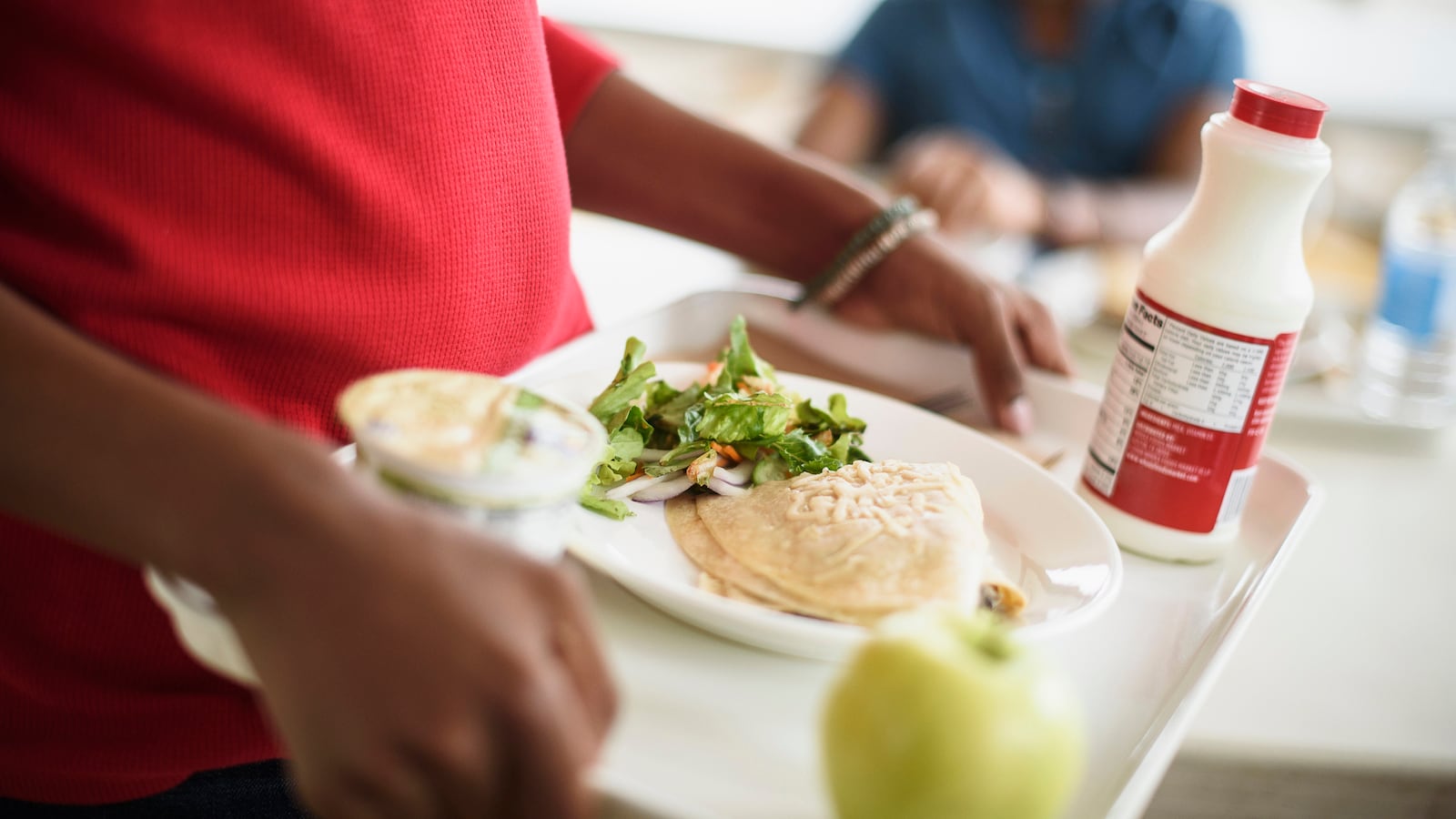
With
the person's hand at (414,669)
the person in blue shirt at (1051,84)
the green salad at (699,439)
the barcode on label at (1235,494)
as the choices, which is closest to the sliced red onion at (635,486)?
the green salad at (699,439)

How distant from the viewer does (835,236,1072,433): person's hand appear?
1070 mm

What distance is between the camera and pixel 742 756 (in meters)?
0.60

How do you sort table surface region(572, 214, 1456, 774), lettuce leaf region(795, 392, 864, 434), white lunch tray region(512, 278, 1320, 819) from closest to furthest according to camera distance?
white lunch tray region(512, 278, 1320, 819) → lettuce leaf region(795, 392, 864, 434) → table surface region(572, 214, 1456, 774)

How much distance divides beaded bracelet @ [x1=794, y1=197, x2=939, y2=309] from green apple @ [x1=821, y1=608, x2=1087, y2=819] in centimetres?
65

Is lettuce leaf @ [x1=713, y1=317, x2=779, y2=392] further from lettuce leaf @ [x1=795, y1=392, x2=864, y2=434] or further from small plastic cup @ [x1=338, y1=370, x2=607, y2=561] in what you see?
small plastic cup @ [x1=338, y1=370, x2=607, y2=561]

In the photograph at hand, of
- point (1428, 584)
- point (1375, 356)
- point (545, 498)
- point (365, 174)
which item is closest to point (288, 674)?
point (545, 498)

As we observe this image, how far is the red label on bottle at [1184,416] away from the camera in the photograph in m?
0.77

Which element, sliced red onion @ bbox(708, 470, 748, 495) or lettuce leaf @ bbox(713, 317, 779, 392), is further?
lettuce leaf @ bbox(713, 317, 779, 392)

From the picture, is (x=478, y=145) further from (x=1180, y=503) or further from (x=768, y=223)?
(x=1180, y=503)

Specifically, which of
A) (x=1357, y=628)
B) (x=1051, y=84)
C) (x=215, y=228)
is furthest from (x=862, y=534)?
(x=1051, y=84)

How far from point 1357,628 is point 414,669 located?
42.2 inches

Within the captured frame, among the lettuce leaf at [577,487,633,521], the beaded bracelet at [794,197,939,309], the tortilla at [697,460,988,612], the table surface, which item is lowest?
the table surface

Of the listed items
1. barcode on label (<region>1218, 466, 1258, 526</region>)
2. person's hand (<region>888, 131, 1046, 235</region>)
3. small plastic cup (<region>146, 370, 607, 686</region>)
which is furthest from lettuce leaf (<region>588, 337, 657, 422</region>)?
person's hand (<region>888, 131, 1046, 235</region>)

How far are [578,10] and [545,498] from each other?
3.12m
